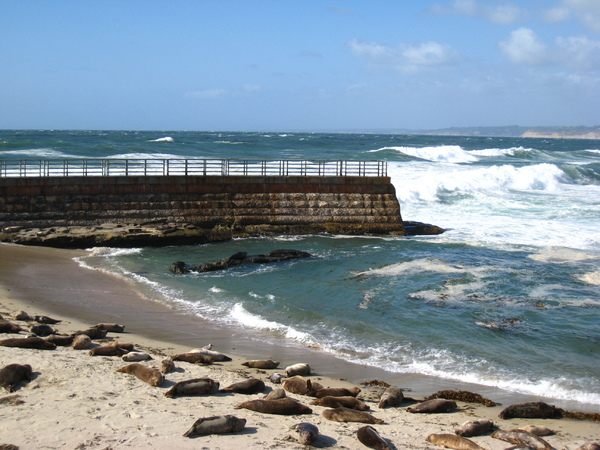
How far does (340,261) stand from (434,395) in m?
10.5

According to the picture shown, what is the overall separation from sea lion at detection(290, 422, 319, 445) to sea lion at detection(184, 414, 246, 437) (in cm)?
57

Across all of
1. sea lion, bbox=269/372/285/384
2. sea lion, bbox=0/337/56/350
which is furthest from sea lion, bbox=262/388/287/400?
sea lion, bbox=0/337/56/350

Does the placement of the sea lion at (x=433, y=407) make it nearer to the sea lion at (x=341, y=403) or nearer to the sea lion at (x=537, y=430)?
the sea lion at (x=341, y=403)

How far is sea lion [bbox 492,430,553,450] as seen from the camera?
6492mm

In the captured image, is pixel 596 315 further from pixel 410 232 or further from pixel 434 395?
pixel 410 232

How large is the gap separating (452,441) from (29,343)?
5.95 metres

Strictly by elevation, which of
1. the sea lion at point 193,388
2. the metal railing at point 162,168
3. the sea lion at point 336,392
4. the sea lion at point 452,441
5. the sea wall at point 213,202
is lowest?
the sea lion at point 336,392

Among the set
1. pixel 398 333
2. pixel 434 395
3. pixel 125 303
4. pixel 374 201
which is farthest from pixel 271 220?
pixel 434 395

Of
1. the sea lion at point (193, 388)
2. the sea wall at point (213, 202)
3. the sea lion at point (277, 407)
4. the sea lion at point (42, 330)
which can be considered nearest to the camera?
the sea lion at point (277, 407)

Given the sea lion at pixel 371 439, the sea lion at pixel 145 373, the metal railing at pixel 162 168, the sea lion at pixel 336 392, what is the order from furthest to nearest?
the metal railing at pixel 162 168 → the sea lion at pixel 336 392 → the sea lion at pixel 145 373 → the sea lion at pixel 371 439

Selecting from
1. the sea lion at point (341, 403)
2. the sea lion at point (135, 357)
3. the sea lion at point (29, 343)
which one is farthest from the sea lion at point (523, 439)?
the sea lion at point (29, 343)

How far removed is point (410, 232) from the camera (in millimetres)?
24578

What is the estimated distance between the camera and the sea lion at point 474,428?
6.86m

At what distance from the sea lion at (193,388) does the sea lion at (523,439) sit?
3310 millimetres
